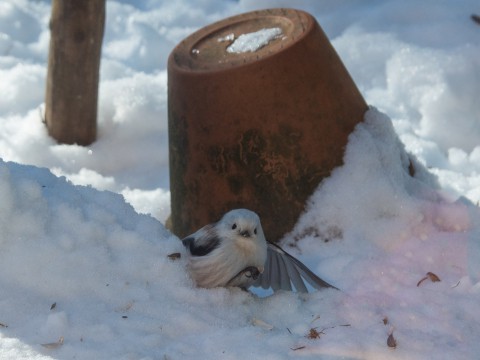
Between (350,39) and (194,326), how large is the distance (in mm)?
2893

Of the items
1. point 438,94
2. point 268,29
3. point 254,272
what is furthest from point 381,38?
point 254,272

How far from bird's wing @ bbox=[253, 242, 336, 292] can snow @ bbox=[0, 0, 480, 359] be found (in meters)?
0.05

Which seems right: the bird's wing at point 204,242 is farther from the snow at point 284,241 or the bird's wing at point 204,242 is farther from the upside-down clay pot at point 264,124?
the upside-down clay pot at point 264,124

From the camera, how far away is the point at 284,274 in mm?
1914

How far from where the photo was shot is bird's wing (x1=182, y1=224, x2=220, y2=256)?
175cm

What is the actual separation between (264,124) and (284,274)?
51 centimetres

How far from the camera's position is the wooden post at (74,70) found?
3.38 metres

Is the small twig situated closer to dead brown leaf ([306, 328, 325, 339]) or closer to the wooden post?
the wooden post

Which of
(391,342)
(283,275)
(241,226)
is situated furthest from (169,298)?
(391,342)

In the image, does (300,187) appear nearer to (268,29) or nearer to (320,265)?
(320,265)

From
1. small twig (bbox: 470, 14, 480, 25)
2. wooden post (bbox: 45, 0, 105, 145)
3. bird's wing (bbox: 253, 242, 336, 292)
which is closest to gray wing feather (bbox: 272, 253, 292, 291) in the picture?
bird's wing (bbox: 253, 242, 336, 292)

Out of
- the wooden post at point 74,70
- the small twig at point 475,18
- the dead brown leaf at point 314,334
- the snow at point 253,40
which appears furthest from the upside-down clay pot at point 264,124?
the small twig at point 475,18

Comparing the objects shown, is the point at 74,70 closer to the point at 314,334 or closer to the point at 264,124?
the point at 264,124

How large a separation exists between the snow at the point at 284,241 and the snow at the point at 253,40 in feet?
1.32
